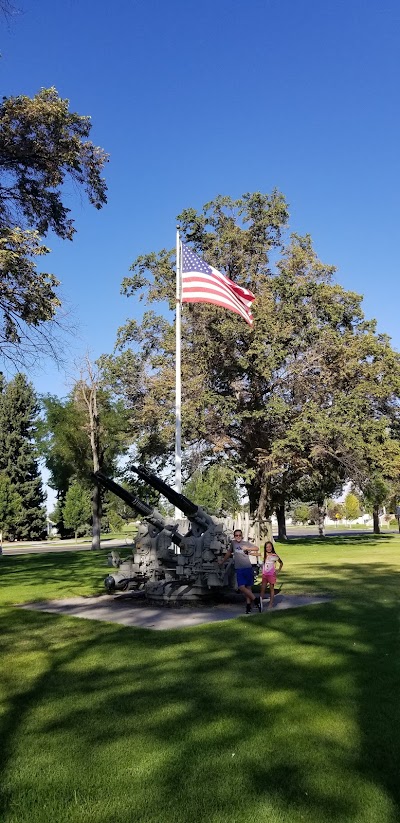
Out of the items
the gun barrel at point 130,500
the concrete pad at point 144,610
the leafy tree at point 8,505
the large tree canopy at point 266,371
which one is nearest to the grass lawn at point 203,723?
the concrete pad at point 144,610

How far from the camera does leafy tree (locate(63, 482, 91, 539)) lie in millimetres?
58062

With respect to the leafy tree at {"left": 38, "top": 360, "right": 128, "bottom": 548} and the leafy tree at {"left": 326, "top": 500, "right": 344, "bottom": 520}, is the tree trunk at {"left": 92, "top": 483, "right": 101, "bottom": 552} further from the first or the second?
the leafy tree at {"left": 326, "top": 500, "right": 344, "bottom": 520}

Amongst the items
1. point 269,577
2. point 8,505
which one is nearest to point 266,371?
point 269,577

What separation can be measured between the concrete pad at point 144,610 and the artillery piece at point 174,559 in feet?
1.33

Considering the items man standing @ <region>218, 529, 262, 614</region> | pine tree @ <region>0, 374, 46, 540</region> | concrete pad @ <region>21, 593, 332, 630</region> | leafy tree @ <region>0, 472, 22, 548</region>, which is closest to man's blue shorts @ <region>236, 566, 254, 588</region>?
man standing @ <region>218, 529, 262, 614</region>

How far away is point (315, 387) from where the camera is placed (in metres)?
32.2

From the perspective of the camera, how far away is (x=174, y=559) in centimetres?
1421

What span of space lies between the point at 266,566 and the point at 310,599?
1643mm

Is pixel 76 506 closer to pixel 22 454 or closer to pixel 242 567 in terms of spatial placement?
pixel 22 454

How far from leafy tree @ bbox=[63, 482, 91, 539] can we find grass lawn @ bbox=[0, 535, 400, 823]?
4875cm

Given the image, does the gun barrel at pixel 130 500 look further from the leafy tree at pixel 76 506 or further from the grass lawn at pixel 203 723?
the leafy tree at pixel 76 506

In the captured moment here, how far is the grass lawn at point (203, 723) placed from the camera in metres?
4.03

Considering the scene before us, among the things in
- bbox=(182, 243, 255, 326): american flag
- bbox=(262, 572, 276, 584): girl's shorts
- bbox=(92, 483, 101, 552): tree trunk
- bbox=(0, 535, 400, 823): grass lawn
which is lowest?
bbox=(0, 535, 400, 823): grass lawn

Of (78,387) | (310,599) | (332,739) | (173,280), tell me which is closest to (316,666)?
(332,739)
